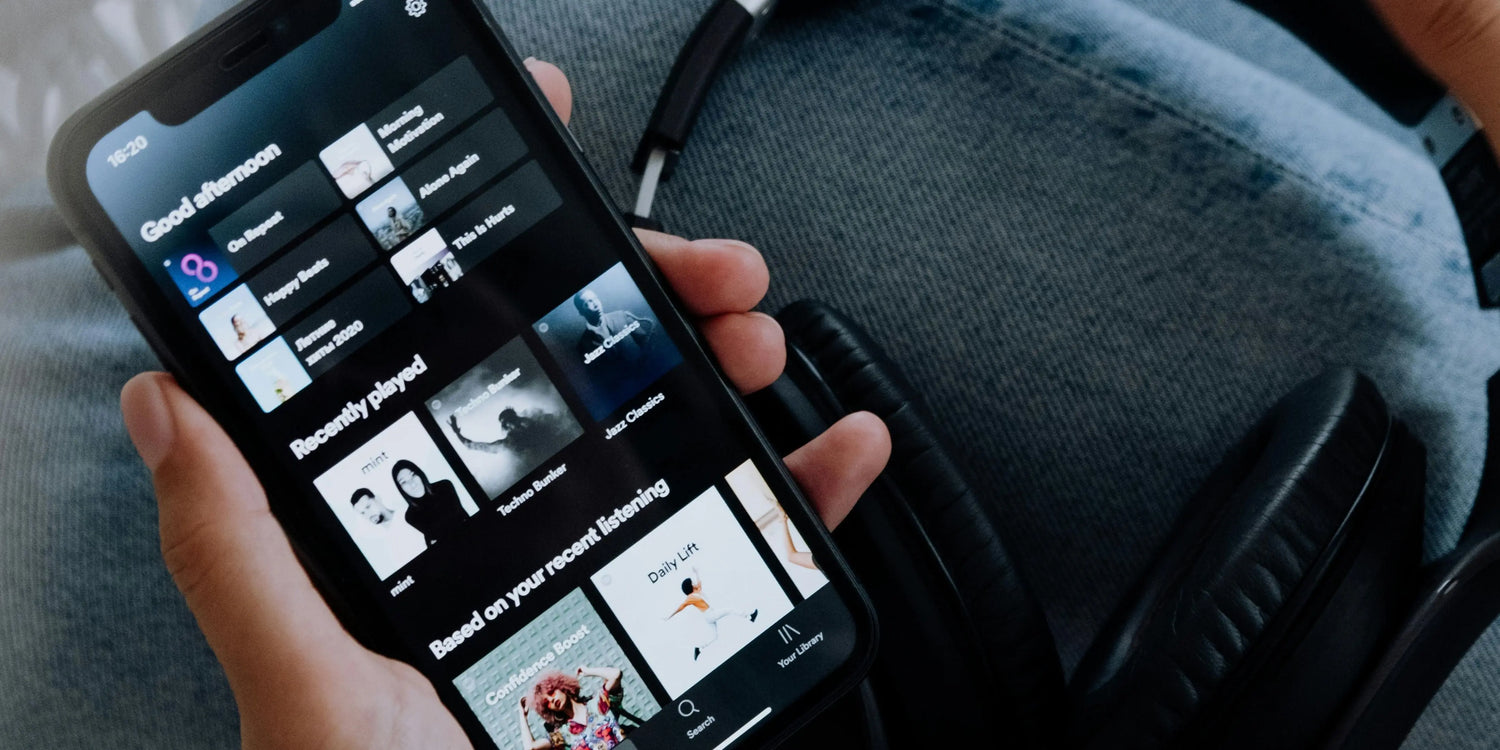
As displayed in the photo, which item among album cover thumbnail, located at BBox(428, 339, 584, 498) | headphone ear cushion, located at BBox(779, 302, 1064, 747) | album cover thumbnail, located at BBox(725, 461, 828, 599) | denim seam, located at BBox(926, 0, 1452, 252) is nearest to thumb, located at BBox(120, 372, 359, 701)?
album cover thumbnail, located at BBox(428, 339, 584, 498)

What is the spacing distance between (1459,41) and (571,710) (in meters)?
0.66

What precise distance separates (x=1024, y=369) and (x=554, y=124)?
404 mm

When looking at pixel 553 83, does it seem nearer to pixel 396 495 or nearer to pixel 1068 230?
pixel 396 495

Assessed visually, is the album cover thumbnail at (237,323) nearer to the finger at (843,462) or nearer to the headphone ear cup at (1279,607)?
the finger at (843,462)

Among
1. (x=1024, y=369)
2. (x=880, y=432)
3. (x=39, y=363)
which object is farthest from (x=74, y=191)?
(x=1024, y=369)

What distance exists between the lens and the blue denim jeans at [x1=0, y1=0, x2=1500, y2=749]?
2.43 feet

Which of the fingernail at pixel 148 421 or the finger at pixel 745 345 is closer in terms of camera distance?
the fingernail at pixel 148 421

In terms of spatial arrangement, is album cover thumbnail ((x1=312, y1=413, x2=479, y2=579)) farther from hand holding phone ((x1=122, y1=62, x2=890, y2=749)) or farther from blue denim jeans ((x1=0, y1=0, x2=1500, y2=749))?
blue denim jeans ((x1=0, y1=0, x2=1500, y2=749))

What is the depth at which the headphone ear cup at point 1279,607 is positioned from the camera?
21.0 inches

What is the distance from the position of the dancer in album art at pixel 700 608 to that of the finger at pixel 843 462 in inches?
3.3

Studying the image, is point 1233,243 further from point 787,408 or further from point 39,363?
point 39,363

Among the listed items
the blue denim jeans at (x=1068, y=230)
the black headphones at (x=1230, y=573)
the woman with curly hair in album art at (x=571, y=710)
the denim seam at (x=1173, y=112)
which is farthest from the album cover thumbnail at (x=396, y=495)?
the denim seam at (x=1173, y=112)

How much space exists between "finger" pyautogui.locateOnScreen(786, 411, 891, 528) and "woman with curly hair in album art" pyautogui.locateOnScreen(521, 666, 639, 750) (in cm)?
16

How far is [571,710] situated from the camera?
0.54 m
